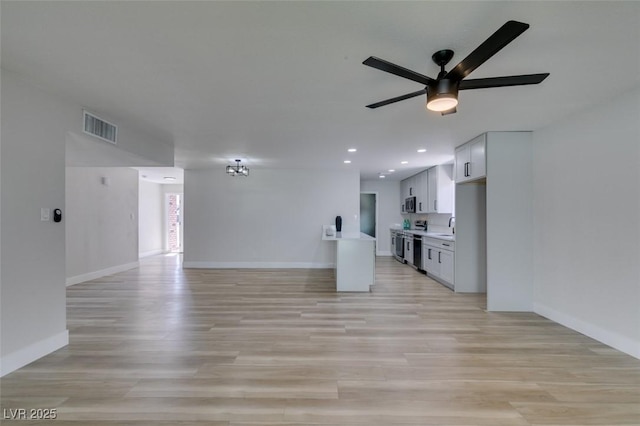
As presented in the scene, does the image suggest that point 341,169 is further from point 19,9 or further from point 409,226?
point 19,9

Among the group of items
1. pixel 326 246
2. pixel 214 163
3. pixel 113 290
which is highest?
pixel 214 163

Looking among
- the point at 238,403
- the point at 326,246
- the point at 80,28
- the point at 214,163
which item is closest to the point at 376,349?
the point at 238,403

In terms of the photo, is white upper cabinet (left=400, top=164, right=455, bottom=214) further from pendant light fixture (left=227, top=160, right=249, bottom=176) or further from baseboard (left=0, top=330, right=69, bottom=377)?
baseboard (left=0, top=330, right=69, bottom=377)

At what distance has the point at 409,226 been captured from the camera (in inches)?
344

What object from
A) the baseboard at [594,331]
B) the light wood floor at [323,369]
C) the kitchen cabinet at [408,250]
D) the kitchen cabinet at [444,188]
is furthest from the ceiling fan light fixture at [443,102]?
the kitchen cabinet at [408,250]

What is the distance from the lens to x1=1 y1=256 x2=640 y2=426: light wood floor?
1.96m

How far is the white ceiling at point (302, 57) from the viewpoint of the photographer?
169 cm

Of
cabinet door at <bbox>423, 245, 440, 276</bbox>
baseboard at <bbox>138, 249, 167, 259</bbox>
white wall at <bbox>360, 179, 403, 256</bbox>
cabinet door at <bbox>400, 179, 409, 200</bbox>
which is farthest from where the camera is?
white wall at <bbox>360, 179, 403, 256</bbox>

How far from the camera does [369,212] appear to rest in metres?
9.79

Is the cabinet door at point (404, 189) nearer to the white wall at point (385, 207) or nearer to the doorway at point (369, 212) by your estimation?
the white wall at point (385, 207)

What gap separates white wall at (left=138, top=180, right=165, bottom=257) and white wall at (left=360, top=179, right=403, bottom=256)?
7117 millimetres

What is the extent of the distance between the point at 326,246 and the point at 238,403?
18.0ft

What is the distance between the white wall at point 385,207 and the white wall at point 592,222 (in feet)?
18.7

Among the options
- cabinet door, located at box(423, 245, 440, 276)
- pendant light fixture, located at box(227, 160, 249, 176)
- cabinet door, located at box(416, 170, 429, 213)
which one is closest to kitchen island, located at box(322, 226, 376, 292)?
cabinet door, located at box(423, 245, 440, 276)
